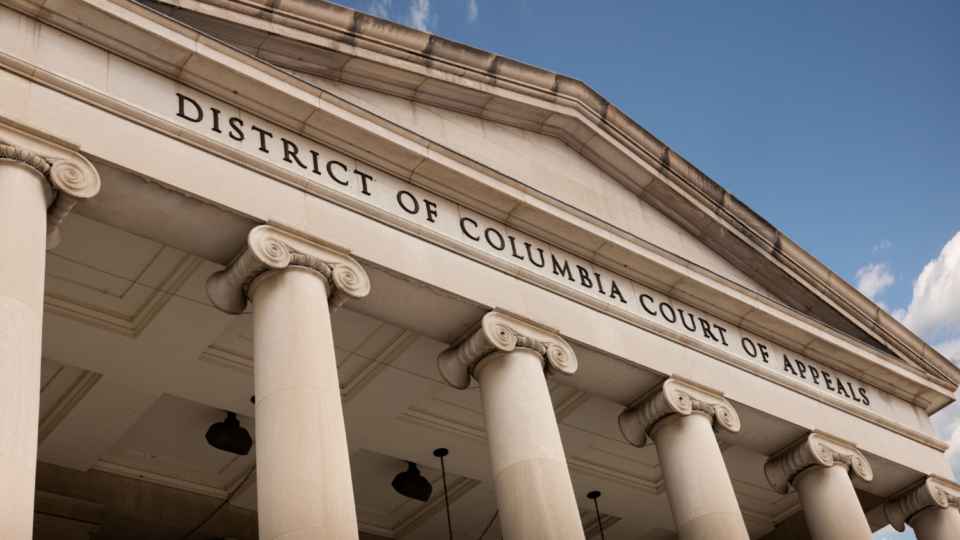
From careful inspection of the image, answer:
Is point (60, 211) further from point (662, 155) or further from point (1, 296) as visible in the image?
point (662, 155)

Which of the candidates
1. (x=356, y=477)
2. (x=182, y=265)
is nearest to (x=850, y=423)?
(x=356, y=477)

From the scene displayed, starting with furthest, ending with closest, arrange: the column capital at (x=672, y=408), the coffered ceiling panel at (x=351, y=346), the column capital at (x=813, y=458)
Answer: the column capital at (x=813, y=458)
the column capital at (x=672, y=408)
the coffered ceiling panel at (x=351, y=346)

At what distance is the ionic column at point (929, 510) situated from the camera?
87.2 feet

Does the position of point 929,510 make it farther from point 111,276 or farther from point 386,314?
point 111,276

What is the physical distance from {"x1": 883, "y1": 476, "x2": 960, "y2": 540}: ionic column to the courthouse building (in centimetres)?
9

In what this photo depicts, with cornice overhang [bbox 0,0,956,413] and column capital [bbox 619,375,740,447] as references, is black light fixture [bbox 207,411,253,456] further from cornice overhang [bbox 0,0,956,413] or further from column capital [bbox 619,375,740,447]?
column capital [bbox 619,375,740,447]

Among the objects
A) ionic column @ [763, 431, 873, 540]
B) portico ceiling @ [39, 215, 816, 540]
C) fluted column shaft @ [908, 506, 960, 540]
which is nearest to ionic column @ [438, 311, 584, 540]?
portico ceiling @ [39, 215, 816, 540]

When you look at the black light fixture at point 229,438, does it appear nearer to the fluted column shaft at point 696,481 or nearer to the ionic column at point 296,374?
the ionic column at point 296,374

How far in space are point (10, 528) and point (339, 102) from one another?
1015 cm

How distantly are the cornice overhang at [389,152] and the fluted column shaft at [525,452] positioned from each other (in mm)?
3549

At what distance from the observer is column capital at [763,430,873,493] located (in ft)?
79.4

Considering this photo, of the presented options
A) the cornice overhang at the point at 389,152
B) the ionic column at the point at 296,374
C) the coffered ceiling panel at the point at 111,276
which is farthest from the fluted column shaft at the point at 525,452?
the coffered ceiling panel at the point at 111,276

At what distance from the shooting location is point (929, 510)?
26.9 m

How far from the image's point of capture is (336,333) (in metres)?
20.9
